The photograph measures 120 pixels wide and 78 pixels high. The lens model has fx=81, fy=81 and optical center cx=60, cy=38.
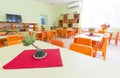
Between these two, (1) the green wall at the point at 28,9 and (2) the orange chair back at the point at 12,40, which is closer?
(2) the orange chair back at the point at 12,40

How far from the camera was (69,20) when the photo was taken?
7.01 meters

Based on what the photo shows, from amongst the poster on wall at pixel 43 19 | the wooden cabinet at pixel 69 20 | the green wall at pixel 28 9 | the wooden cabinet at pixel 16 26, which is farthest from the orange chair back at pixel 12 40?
the wooden cabinet at pixel 69 20

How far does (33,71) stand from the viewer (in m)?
0.72

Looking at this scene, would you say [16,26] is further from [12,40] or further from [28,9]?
[12,40]

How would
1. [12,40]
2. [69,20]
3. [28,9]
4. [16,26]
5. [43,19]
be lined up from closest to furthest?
[12,40], [16,26], [28,9], [43,19], [69,20]

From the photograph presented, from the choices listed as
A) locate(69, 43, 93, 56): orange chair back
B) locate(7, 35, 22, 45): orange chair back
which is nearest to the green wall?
locate(7, 35, 22, 45): orange chair back

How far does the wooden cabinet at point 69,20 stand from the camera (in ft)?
21.4

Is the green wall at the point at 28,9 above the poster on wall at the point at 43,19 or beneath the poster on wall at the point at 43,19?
above

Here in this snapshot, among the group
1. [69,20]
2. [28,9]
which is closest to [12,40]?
[28,9]

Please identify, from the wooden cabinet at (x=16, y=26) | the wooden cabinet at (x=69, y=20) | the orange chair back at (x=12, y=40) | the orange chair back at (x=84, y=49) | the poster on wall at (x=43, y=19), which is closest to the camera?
the orange chair back at (x=84, y=49)

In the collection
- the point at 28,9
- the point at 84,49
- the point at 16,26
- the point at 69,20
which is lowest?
the point at 84,49

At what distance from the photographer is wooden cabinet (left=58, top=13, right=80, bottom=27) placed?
→ 257 inches

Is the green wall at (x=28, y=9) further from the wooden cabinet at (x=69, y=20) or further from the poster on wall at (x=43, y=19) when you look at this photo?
the wooden cabinet at (x=69, y=20)

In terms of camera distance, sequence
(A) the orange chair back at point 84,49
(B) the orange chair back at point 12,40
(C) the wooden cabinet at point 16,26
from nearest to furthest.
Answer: (A) the orange chair back at point 84,49
(B) the orange chair back at point 12,40
(C) the wooden cabinet at point 16,26
